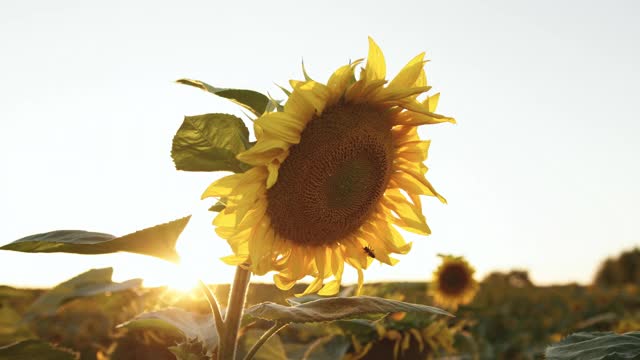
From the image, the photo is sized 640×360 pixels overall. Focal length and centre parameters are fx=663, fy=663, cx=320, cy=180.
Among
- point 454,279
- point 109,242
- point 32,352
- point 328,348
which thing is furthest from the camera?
point 454,279

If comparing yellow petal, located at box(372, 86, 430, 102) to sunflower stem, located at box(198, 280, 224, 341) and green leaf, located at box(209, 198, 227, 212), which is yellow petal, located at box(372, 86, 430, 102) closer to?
green leaf, located at box(209, 198, 227, 212)

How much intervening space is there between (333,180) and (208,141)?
36 cm

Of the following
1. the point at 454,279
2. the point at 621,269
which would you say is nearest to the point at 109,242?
the point at 454,279

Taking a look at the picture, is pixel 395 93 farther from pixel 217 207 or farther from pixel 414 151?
pixel 217 207

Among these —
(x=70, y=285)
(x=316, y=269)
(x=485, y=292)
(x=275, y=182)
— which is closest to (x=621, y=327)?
(x=316, y=269)

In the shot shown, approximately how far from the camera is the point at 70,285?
1.45 metres

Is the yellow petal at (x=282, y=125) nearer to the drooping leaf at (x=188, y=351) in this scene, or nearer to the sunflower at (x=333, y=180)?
the sunflower at (x=333, y=180)

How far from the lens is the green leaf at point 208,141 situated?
4.50 ft

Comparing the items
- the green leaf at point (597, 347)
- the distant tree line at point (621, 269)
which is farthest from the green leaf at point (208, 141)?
the distant tree line at point (621, 269)

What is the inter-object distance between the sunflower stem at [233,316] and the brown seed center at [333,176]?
150 millimetres

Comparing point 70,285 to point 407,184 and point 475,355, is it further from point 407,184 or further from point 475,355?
point 475,355

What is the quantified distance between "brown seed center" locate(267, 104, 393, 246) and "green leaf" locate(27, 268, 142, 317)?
38cm

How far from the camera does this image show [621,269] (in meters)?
20.3

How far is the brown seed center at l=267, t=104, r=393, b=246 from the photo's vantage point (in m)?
1.51
